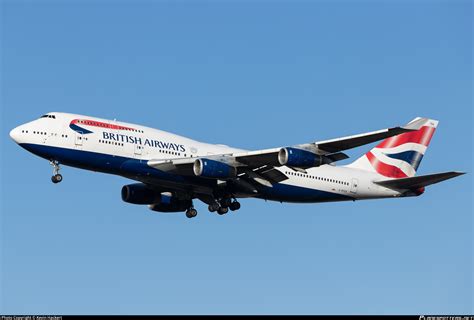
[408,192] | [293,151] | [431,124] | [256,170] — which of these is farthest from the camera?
[431,124]

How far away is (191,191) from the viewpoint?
179 feet

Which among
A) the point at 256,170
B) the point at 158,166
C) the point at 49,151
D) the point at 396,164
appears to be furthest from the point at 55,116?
the point at 396,164

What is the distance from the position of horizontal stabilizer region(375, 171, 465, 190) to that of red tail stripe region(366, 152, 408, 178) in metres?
2.02

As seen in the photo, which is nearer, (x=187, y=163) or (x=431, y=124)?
(x=187, y=163)

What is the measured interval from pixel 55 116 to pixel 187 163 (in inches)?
300

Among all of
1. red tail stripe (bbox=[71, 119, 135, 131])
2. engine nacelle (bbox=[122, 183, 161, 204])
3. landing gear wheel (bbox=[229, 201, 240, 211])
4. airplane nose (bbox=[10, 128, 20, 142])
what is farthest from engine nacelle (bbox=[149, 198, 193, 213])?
airplane nose (bbox=[10, 128, 20, 142])

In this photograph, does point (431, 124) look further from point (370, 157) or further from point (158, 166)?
point (158, 166)

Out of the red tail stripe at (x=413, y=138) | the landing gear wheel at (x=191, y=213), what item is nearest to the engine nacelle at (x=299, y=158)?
the landing gear wheel at (x=191, y=213)

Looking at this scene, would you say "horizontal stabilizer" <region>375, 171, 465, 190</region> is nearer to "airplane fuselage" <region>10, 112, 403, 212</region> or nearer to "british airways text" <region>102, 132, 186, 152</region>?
"airplane fuselage" <region>10, 112, 403, 212</region>

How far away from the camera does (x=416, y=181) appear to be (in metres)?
55.0

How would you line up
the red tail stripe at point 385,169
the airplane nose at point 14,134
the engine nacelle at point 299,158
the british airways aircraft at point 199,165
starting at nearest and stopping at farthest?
the engine nacelle at point 299,158 → the british airways aircraft at point 199,165 → the airplane nose at point 14,134 → the red tail stripe at point 385,169

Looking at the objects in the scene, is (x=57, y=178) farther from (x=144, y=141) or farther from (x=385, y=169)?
(x=385, y=169)

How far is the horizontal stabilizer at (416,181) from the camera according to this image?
51.5 meters

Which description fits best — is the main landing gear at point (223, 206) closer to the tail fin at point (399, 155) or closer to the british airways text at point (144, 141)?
the british airways text at point (144, 141)
